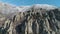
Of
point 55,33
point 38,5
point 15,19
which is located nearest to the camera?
point 55,33

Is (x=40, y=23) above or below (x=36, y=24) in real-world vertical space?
above

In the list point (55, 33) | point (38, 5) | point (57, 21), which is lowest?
point (55, 33)

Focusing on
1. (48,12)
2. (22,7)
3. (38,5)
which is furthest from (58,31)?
(22,7)

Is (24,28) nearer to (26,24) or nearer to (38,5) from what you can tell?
(26,24)

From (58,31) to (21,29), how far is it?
570 cm

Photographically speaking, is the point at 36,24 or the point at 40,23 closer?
the point at 36,24

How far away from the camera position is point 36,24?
1165 inches

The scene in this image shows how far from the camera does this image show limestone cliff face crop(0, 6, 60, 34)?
29.0 meters

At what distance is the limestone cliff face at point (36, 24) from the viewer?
29.0 m

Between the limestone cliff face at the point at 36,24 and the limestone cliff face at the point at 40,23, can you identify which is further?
the limestone cliff face at the point at 36,24

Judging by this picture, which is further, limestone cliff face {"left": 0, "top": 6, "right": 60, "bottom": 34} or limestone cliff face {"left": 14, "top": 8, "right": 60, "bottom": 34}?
limestone cliff face {"left": 0, "top": 6, "right": 60, "bottom": 34}

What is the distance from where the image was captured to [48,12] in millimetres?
31000

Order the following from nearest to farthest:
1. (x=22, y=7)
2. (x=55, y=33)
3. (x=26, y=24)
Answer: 1. (x=55, y=33)
2. (x=26, y=24)
3. (x=22, y=7)

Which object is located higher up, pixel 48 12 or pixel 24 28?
pixel 48 12
